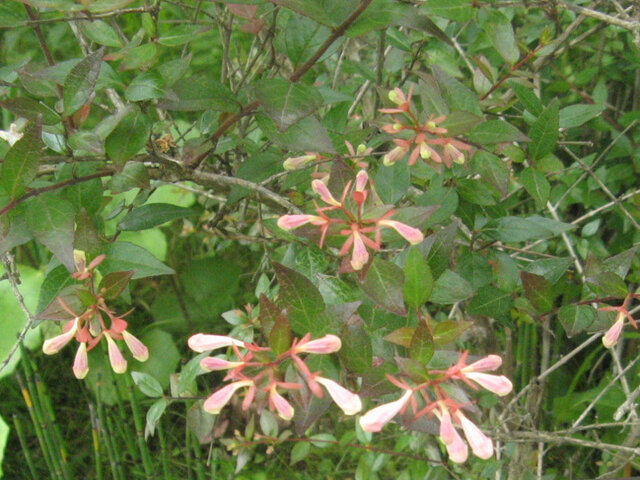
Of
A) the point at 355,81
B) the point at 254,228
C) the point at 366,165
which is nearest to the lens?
the point at 366,165

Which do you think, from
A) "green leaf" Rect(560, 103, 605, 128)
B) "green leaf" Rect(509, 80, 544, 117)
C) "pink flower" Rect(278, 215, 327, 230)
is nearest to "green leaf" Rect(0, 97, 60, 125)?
"pink flower" Rect(278, 215, 327, 230)

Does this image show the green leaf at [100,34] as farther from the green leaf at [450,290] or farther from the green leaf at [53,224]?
the green leaf at [450,290]

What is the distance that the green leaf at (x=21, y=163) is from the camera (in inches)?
20.9

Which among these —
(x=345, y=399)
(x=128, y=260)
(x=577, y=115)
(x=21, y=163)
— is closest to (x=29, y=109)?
(x=21, y=163)

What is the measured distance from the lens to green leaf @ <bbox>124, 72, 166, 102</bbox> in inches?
22.7

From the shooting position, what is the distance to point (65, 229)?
56cm

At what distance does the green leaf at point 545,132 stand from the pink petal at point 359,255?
1.03 feet

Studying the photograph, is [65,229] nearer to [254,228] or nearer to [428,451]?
[254,228]

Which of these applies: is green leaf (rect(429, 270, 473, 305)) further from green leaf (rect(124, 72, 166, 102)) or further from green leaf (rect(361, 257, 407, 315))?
green leaf (rect(124, 72, 166, 102))

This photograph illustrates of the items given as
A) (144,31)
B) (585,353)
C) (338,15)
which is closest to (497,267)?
(338,15)

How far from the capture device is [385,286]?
20.4 inches

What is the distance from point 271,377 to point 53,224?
246 millimetres

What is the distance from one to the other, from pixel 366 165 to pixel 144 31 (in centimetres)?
27

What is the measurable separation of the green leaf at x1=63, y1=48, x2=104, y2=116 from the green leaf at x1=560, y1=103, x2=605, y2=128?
56 centimetres
